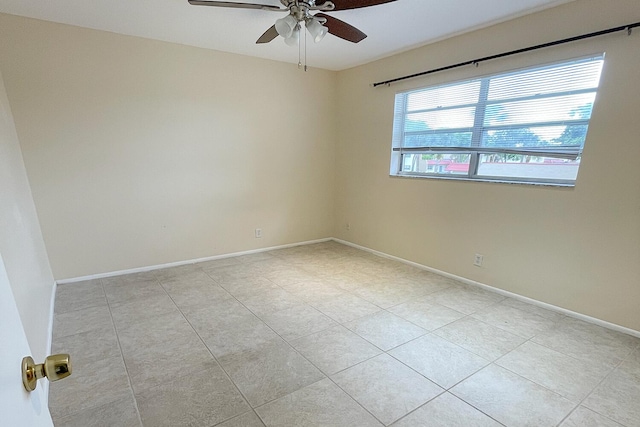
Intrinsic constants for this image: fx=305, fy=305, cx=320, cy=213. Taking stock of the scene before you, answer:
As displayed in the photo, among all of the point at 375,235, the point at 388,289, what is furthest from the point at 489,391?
the point at 375,235

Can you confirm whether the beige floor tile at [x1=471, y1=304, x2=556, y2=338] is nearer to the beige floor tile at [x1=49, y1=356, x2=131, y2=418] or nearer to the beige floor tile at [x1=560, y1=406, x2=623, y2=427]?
the beige floor tile at [x1=560, y1=406, x2=623, y2=427]

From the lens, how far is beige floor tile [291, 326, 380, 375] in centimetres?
196

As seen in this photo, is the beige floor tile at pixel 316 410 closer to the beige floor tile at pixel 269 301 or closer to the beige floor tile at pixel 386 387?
the beige floor tile at pixel 386 387

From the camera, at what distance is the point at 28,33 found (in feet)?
8.70

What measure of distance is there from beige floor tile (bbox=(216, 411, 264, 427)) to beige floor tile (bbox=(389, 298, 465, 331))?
142 centimetres

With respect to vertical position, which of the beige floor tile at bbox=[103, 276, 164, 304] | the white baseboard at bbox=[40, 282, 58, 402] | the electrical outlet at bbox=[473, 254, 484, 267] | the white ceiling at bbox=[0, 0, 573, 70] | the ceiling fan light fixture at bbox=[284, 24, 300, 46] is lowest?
the beige floor tile at bbox=[103, 276, 164, 304]

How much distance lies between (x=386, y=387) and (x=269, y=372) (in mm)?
706

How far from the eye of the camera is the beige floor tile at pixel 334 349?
6.43 ft

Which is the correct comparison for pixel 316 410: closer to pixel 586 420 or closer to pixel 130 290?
pixel 586 420

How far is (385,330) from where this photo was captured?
235 centimetres

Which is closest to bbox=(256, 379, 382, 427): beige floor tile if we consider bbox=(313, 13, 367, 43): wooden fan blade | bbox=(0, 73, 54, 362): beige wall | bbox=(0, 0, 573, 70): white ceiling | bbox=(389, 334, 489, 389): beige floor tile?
bbox=(389, 334, 489, 389): beige floor tile

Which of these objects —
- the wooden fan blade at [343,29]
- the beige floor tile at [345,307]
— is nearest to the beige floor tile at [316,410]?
the beige floor tile at [345,307]

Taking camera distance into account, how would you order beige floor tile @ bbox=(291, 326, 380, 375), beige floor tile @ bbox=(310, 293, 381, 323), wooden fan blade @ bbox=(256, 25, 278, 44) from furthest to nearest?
beige floor tile @ bbox=(310, 293, 381, 323) → wooden fan blade @ bbox=(256, 25, 278, 44) → beige floor tile @ bbox=(291, 326, 380, 375)

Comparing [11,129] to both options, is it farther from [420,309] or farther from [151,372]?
[420,309]
